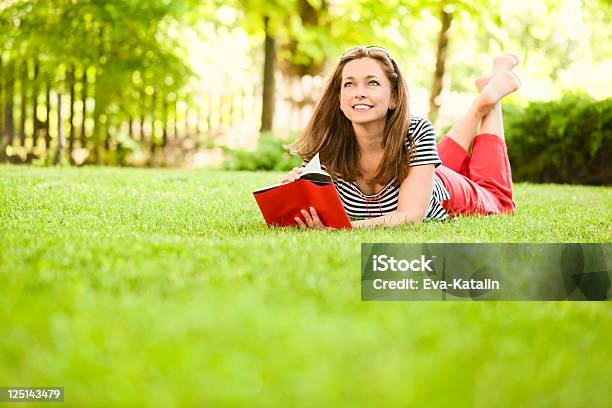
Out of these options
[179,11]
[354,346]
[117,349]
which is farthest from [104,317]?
[179,11]

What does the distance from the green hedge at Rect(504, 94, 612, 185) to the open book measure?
249 inches

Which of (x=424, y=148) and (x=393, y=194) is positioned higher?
(x=424, y=148)

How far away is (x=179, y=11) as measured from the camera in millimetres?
9586

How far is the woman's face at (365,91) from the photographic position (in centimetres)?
377

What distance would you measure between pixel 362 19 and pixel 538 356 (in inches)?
392

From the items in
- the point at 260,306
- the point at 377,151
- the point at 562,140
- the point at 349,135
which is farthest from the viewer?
the point at 562,140

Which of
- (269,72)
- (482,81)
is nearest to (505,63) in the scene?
(482,81)

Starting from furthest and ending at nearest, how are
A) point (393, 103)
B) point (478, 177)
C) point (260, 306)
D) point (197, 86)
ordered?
point (197, 86) → point (478, 177) → point (393, 103) → point (260, 306)

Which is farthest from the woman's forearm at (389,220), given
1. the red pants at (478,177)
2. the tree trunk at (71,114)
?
the tree trunk at (71,114)

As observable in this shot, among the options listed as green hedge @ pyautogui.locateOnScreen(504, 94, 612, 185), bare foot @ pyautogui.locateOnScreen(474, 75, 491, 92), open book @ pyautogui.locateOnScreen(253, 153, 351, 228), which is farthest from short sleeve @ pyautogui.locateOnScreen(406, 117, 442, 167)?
green hedge @ pyautogui.locateOnScreen(504, 94, 612, 185)

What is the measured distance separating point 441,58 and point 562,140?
4159 millimetres

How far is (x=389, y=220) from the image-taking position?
12.1 feet

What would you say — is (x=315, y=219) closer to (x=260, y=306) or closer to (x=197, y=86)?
(x=260, y=306)

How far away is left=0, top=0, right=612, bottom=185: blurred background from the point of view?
30.6ft
